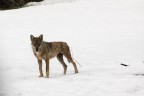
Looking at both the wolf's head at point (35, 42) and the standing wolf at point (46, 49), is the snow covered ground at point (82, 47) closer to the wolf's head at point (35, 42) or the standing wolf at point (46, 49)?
the standing wolf at point (46, 49)

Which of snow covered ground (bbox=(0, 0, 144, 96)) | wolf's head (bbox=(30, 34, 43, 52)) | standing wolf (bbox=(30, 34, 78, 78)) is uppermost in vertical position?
wolf's head (bbox=(30, 34, 43, 52))

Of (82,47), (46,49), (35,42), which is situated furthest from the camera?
(82,47)

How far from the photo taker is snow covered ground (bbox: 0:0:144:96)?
11.1 metres

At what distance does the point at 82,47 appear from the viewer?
18625 mm

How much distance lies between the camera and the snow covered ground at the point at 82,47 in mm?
11133

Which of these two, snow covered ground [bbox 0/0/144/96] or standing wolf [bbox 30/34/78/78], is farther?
standing wolf [bbox 30/34/78/78]

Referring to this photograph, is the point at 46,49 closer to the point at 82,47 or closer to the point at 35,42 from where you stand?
the point at 35,42

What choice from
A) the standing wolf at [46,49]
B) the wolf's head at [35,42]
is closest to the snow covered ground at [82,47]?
the standing wolf at [46,49]

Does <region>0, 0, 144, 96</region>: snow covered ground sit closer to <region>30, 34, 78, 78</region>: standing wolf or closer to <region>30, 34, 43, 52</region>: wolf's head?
<region>30, 34, 78, 78</region>: standing wolf

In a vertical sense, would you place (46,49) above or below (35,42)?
below

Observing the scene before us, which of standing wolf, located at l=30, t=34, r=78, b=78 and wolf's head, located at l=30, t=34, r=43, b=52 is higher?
wolf's head, located at l=30, t=34, r=43, b=52

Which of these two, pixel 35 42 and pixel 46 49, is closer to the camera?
pixel 35 42

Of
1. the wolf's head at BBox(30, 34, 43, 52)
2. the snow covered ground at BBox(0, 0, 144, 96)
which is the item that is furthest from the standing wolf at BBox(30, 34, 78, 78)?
the snow covered ground at BBox(0, 0, 144, 96)

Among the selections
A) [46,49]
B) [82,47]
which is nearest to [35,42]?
[46,49]
